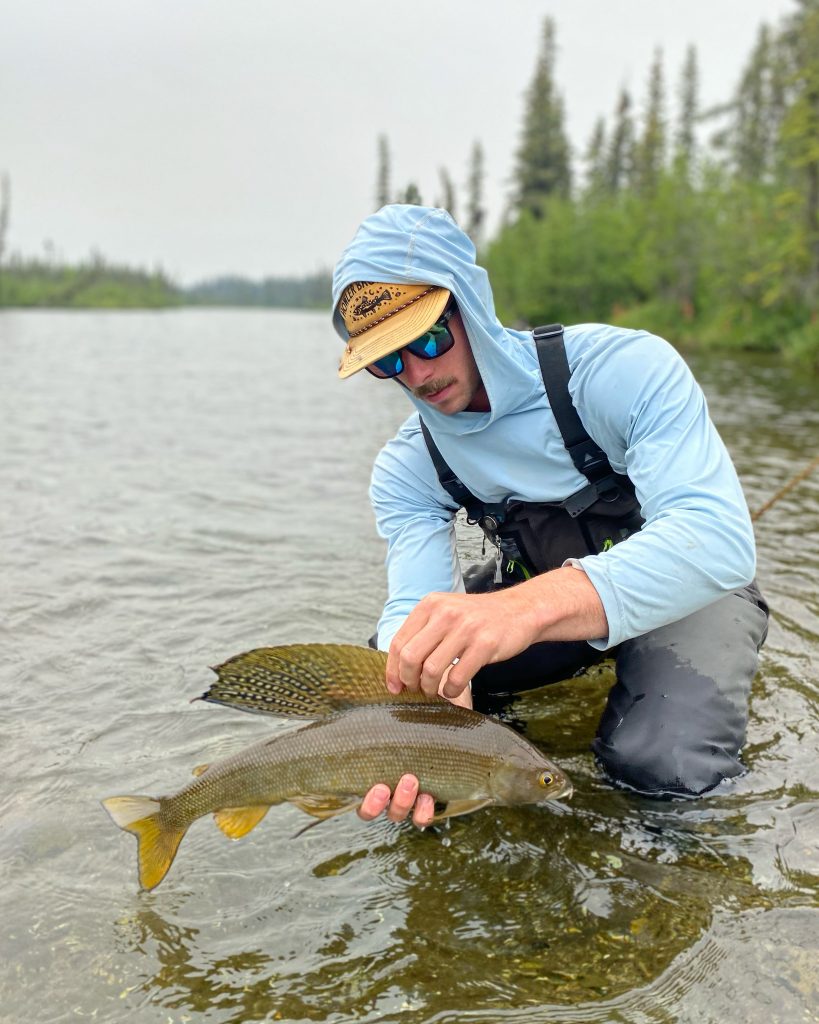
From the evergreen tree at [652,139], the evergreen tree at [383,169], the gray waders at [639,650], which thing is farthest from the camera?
the evergreen tree at [383,169]

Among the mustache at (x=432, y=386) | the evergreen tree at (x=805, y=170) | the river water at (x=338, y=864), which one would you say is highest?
the evergreen tree at (x=805, y=170)

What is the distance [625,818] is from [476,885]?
704mm

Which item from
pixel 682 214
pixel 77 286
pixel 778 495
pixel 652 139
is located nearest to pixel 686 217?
pixel 682 214

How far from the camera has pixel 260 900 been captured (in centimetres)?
Result: 320

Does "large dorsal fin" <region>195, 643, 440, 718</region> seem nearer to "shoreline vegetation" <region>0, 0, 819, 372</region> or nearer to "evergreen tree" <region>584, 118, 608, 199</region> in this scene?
"shoreline vegetation" <region>0, 0, 819, 372</region>

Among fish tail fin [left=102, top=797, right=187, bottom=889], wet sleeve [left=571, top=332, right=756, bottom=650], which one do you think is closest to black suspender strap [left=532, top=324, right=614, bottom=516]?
wet sleeve [left=571, top=332, right=756, bottom=650]

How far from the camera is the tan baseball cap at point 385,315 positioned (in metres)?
3.12

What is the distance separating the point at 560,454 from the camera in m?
3.69

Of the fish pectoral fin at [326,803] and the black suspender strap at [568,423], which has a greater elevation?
the black suspender strap at [568,423]

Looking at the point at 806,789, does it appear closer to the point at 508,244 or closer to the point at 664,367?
the point at 664,367

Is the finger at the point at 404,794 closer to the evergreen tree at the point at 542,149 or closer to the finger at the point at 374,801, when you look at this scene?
the finger at the point at 374,801

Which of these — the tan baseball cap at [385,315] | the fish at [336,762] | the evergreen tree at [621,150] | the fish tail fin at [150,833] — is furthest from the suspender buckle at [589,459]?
the evergreen tree at [621,150]

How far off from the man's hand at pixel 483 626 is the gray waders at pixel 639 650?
0.82 metres

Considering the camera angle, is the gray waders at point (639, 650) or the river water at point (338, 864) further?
the gray waders at point (639, 650)
